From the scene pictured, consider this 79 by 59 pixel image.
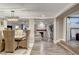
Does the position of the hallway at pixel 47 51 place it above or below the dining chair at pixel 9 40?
below

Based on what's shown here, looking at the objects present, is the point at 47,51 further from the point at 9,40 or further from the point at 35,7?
the point at 35,7

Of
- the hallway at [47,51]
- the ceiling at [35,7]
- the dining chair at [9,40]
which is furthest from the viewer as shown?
the hallway at [47,51]

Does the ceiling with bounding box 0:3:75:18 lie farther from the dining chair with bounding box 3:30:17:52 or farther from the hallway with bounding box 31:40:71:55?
the hallway with bounding box 31:40:71:55

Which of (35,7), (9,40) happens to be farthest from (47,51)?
(35,7)

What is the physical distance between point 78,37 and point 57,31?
10.4 ft

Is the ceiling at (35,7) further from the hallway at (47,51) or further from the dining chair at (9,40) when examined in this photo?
the hallway at (47,51)

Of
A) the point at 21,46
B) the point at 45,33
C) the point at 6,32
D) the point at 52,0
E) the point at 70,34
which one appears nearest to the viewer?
the point at 52,0

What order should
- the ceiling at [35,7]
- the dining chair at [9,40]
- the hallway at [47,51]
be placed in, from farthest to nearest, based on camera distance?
1. the hallway at [47,51]
2. the dining chair at [9,40]
3. the ceiling at [35,7]

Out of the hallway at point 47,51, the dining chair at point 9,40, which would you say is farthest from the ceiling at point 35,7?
the hallway at point 47,51

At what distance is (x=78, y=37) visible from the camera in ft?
46.3

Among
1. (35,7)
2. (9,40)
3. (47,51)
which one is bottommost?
(47,51)

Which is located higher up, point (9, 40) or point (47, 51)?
point (9, 40)
